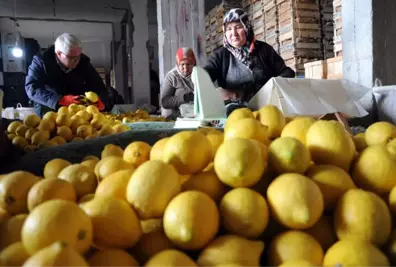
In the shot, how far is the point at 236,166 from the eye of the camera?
2.69ft

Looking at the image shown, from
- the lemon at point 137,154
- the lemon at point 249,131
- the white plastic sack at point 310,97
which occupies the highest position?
the white plastic sack at point 310,97

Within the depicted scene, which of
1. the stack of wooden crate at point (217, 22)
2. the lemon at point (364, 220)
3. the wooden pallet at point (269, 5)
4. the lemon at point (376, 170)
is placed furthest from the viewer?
the stack of wooden crate at point (217, 22)

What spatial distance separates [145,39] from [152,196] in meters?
10.1

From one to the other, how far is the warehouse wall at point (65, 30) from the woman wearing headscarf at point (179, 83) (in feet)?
36.9

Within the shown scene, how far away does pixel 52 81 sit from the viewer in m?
4.13

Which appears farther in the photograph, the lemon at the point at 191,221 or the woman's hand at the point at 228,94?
the woman's hand at the point at 228,94

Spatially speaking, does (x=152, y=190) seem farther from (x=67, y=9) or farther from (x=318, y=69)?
(x=67, y=9)

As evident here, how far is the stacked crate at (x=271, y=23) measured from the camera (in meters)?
6.61

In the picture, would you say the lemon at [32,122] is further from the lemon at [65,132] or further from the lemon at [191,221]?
the lemon at [191,221]

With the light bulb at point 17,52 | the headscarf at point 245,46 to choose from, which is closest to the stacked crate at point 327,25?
the headscarf at point 245,46

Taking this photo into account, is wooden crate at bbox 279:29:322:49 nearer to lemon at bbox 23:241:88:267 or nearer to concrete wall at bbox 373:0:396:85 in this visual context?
concrete wall at bbox 373:0:396:85

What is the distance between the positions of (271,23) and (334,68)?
2.88m

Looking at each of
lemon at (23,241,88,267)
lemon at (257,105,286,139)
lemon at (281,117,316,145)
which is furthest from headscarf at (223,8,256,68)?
lemon at (23,241,88,267)

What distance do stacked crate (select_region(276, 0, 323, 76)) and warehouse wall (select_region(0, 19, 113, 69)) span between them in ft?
35.0
